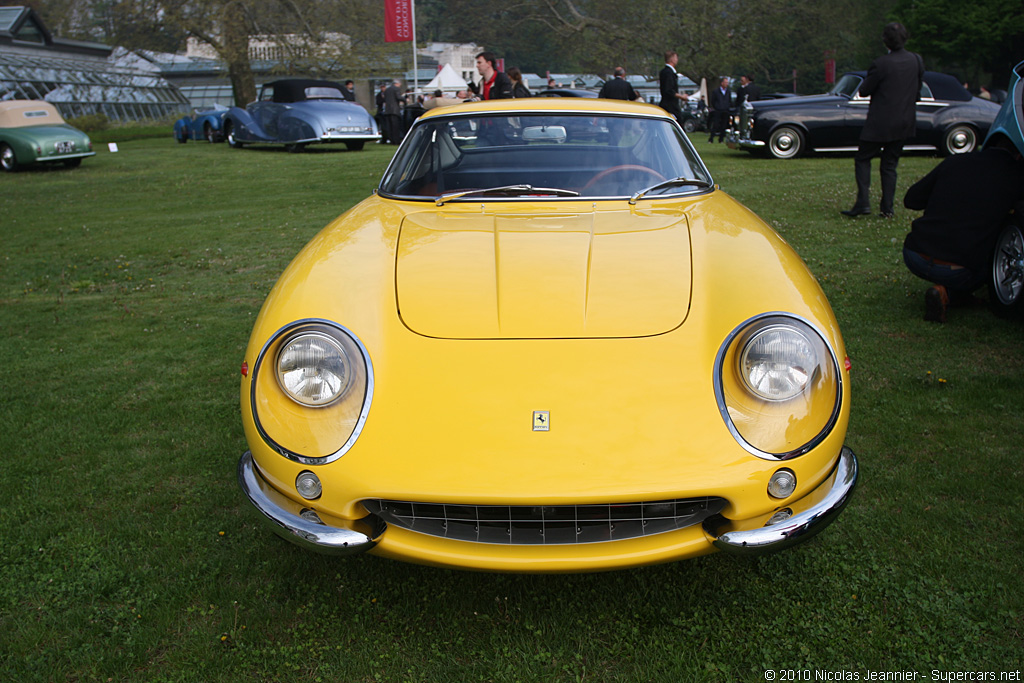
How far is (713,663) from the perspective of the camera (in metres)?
1.95

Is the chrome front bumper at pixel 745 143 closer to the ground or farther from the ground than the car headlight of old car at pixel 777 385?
farther from the ground

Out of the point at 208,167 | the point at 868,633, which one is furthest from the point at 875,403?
the point at 208,167

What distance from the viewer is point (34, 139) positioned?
1455 cm

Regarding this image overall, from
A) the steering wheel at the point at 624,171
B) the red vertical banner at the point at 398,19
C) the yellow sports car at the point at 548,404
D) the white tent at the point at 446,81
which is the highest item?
the red vertical banner at the point at 398,19

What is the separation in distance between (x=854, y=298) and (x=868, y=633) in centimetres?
338

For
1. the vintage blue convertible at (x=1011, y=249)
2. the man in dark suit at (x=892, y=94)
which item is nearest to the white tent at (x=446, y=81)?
the man in dark suit at (x=892, y=94)

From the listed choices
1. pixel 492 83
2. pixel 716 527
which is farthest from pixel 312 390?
pixel 492 83

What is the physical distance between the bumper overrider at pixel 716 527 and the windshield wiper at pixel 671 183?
1.38 m

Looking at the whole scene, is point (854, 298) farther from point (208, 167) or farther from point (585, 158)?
point (208, 167)

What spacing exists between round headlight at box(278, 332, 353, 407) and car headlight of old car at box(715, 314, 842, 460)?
101 centimetres

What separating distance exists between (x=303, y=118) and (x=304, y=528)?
17423 millimetres

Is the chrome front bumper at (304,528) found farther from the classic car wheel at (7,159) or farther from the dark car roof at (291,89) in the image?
the dark car roof at (291,89)

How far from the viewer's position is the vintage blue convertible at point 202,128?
2280 centimetres

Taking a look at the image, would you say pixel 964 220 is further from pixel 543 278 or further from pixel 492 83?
pixel 492 83
